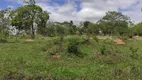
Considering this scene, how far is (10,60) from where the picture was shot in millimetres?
16906

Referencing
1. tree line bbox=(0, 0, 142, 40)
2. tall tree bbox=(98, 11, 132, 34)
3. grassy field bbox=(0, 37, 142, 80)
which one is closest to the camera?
grassy field bbox=(0, 37, 142, 80)

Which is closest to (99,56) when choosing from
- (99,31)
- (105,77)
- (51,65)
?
(51,65)

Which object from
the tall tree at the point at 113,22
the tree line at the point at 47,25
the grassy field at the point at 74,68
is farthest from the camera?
the tall tree at the point at 113,22

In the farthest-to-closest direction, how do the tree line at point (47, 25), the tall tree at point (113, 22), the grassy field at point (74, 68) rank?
the tall tree at point (113, 22), the tree line at point (47, 25), the grassy field at point (74, 68)

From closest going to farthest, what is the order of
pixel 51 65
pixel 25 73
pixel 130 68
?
pixel 25 73, pixel 130 68, pixel 51 65

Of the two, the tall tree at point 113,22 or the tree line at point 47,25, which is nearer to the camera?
the tree line at point 47,25

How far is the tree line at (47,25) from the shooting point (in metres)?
40.9

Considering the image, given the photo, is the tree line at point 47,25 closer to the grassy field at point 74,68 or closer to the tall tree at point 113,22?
the tall tree at point 113,22

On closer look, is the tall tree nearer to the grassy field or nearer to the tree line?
the tree line

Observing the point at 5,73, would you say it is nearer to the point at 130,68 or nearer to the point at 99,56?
the point at 130,68

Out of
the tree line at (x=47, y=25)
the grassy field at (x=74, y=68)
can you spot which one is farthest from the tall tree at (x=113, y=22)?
the grassy field at (x=74, y=68)

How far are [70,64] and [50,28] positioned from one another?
5487cm

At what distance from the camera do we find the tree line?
134 ft

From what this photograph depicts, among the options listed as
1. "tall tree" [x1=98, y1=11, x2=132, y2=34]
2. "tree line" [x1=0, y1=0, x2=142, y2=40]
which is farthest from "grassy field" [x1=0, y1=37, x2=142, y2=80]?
"tall tree" [x1=98, y1=11, x2=132, y2=34]
